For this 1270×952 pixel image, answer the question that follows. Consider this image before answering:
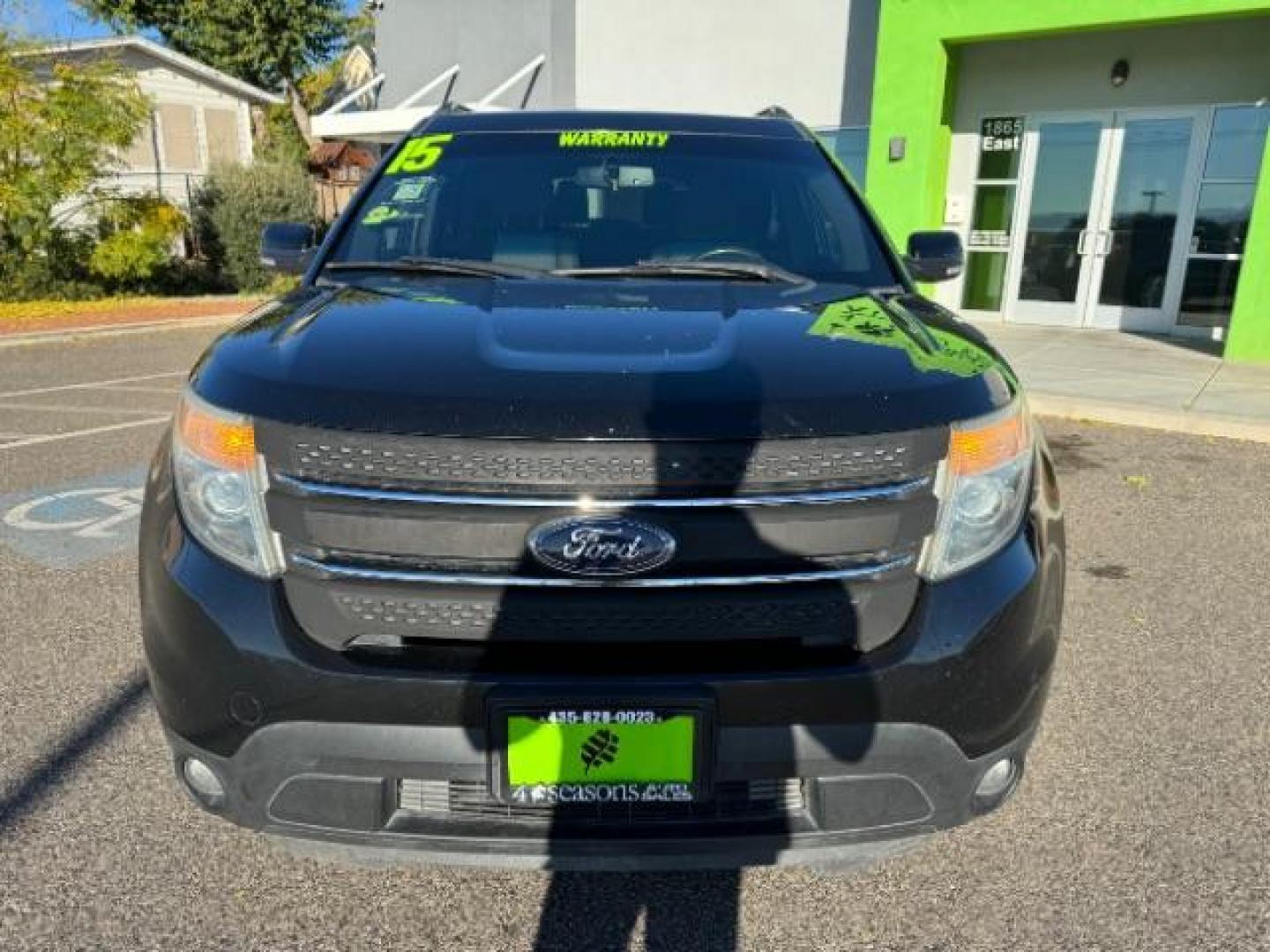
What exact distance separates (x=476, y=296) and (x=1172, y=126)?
1116cm

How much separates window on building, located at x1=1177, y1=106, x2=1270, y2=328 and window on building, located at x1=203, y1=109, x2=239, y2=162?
20.8 m

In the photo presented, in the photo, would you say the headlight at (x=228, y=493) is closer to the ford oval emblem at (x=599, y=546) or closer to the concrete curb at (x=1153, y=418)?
the ford oval emblem at (x=599, y=546)

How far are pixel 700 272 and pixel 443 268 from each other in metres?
0.71

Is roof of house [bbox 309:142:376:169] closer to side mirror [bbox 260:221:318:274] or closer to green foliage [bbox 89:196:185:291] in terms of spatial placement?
green foliage [bbox 89:196:185:291]

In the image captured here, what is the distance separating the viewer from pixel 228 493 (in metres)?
1.75

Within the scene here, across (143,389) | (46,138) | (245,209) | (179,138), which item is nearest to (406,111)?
(245,209)

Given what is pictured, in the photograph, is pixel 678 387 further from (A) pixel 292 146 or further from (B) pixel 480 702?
(A) pixel 292 146

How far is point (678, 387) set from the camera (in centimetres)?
171

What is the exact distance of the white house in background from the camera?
67.6 feet

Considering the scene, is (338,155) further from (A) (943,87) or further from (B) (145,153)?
(A) (943,87)

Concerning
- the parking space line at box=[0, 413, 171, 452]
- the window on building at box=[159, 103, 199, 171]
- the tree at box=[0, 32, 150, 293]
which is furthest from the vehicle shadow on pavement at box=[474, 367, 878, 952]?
the window on building at box=[159, 103, 199, 171]

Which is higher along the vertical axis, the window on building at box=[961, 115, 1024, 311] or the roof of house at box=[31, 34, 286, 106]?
the roof of house at box=[31, 34, 286, 106]

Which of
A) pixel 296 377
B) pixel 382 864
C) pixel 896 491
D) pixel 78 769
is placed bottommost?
pixel 78 769

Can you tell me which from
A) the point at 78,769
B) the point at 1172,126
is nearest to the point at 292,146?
the point at 1172,126
